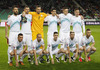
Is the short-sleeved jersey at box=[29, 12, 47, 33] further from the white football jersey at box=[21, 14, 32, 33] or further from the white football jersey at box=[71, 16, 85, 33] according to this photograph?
the white football jersey at box=[71, 16, 85, 33]

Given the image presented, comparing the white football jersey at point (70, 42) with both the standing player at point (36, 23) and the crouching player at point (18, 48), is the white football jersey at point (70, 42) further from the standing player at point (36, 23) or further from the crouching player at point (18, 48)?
the crouching player at point (18, 48)

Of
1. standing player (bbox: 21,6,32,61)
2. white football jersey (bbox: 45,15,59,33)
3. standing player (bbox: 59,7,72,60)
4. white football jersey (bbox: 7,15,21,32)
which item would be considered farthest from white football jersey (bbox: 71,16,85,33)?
white football jersey (bbox: 7,15,21,32)

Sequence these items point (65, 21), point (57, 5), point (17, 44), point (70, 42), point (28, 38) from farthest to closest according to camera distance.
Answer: point (57, 5)
point (65, 21)
point (28, 38)
point (70, 42)
point (17, 44)

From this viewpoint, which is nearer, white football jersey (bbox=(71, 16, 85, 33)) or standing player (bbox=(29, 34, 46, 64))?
standing player (bbox=(29, 34, 46, 64))

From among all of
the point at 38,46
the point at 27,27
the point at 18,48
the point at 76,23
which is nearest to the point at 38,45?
the point at 38,46

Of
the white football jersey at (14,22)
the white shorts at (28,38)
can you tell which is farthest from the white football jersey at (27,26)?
the white football jersey at (14,22)

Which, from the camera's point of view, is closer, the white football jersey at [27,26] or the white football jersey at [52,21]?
the white football jersey at [27,26]

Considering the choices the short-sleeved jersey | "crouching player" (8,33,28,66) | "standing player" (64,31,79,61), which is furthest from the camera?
the short-sleeved jersey

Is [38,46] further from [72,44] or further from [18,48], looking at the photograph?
[72,44]

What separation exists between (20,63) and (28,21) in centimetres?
158

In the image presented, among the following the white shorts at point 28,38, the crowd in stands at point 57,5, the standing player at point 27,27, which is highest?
the crowd in stands at point 57,5

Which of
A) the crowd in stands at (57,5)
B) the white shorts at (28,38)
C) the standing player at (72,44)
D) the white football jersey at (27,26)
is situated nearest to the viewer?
the standing player at (72,44)

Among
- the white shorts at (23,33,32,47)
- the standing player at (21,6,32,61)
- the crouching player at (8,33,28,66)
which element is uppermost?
the standing player at (21,6,32,61)

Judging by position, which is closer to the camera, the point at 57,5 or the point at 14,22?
the point at 14,22
